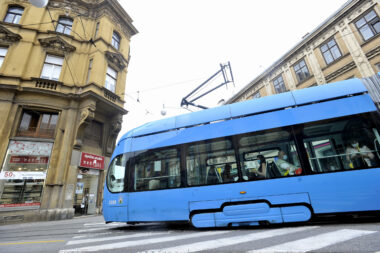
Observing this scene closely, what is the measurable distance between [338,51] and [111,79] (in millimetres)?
17342

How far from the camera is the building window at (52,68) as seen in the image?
12312 millimetres

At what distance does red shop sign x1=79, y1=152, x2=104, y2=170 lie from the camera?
11925mm

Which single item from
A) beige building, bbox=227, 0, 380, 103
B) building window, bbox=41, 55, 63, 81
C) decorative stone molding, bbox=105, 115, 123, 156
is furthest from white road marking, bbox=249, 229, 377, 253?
building window, bbox=41, 55, 63, 81

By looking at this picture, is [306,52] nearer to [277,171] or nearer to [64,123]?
[277,171]

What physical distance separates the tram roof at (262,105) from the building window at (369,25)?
1106 centimetres

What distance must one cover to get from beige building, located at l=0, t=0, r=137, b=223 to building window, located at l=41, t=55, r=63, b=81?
5 cm

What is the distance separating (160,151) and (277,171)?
3.20m

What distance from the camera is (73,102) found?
39.9 ft

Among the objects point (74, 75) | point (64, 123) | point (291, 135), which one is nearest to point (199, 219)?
point (291, 135)

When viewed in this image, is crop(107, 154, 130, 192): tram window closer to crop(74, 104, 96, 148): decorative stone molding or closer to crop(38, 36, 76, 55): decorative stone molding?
crop(74, 104, 96, 148): decorative stone molding

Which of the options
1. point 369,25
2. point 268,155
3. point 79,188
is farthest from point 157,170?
point 369,25

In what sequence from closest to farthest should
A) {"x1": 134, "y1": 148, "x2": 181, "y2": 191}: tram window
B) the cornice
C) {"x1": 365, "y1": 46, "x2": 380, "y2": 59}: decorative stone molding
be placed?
{"x1": 134, "y1": 148, "x2": 181, "y2": 191}: tram window
{"x1": 365, "y1": 46, "x2": 380, "y2": 59}: decorative stone molding
the cornice

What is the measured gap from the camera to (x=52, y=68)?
12.6 metres

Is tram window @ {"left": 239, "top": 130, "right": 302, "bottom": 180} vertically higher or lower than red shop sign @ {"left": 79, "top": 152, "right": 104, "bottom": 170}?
lower
